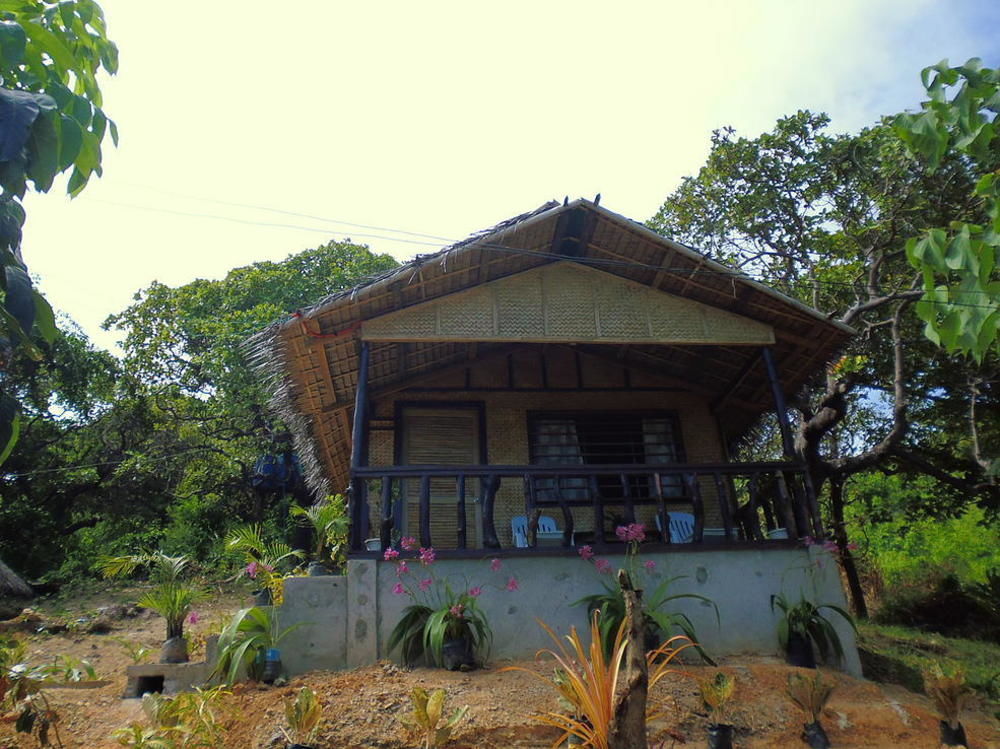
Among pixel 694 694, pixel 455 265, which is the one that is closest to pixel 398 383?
pixel 455 265

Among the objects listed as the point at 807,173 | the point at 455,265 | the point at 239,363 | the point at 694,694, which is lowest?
the point at 694,694

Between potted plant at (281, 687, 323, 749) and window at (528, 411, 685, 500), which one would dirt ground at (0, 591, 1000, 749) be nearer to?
potted plant at (281, 687, 323, 749)

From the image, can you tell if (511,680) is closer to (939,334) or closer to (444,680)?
(444,680)

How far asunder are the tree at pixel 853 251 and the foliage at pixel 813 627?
3.38m

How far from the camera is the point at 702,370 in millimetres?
9672

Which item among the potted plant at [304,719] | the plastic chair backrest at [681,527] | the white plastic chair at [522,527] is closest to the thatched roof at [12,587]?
the white plastic chair at [522,527]

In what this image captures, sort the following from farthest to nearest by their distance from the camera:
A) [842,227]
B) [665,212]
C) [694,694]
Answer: [665,212] < [842,227] < [694,694]

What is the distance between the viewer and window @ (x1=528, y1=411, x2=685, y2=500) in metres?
9.48

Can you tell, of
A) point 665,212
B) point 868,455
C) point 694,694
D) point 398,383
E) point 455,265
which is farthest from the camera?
point 665,212

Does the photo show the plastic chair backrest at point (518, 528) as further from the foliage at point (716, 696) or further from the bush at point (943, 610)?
the bush at point (943, 610)

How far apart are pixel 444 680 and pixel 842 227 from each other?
30.8 feet

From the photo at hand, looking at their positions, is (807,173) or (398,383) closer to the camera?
(398,383)

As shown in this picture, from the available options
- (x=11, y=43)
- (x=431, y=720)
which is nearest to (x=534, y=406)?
(x=431, y=720)

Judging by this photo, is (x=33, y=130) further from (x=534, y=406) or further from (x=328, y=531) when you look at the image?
(x=534, y=406)
